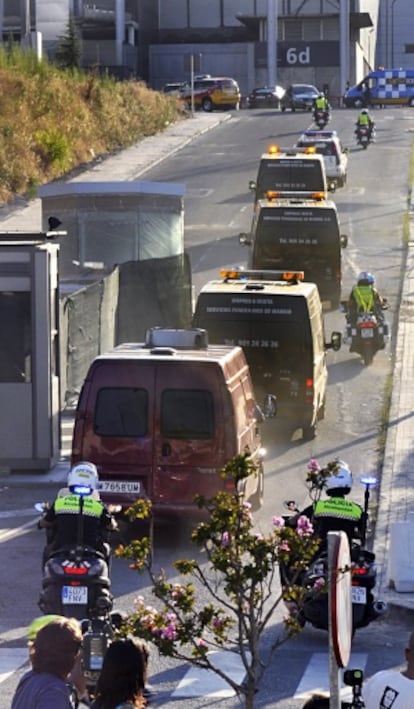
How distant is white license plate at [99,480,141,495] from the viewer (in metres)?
15.8

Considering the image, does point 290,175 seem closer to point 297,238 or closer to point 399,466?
point 297,238

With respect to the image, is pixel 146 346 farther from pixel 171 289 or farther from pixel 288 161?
pixel 288 161

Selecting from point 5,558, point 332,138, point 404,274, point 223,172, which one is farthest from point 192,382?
point 223,172

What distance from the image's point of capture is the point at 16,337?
19.3m

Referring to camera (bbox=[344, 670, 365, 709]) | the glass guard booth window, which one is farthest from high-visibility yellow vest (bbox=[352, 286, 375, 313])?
camera (bbox=[344, 670, 365, 709])

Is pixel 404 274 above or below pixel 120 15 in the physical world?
below

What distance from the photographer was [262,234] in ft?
99.5

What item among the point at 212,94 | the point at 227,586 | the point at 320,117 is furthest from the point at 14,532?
the point at 212,94

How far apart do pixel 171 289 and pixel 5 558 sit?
12288 millimetres

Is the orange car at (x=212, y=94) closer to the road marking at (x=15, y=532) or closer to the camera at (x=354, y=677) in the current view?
the road marking at (x=15, y=532)

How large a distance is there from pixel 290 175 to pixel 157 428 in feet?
82.3

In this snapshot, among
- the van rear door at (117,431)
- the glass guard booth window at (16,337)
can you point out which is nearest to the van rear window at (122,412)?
the van rear door at (117,431)

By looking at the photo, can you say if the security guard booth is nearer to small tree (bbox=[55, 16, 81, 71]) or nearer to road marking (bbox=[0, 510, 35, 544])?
road marking (bbox=[0, 510, 35, 544])

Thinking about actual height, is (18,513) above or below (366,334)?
below
